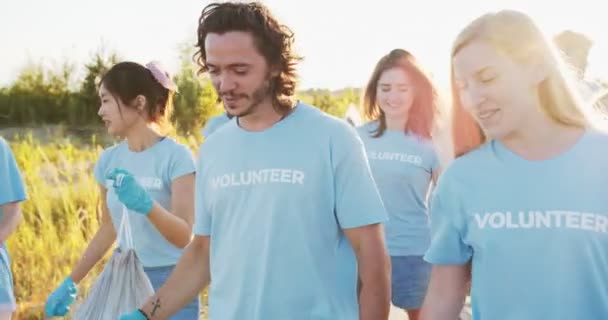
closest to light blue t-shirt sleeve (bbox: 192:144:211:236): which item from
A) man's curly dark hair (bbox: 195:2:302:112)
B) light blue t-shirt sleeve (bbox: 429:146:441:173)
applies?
man's curly dark hair (bbox: 195:2:302:112)

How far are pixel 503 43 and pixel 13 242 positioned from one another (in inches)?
257

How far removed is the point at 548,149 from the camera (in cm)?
218

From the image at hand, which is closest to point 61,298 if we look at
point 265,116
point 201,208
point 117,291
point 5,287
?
point 5,287

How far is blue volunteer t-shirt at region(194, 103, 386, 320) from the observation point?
104 inches

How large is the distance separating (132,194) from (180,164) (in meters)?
0.38

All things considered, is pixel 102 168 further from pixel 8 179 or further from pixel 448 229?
pixel 448 229

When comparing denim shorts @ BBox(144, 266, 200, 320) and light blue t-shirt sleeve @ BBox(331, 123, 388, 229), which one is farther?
denim shorts @ BBox(144, 266, 200, 320)

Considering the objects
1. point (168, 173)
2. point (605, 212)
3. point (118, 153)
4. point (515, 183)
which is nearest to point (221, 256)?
point (515, 183)

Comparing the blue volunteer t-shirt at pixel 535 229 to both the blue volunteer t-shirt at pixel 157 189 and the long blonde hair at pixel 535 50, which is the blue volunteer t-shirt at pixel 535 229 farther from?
the blue volunteer t-shirt at pixel 157 189

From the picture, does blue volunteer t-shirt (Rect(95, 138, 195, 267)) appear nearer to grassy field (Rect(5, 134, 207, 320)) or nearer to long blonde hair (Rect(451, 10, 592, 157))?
long blonde hair (Rect(451, 10, 592, 157))

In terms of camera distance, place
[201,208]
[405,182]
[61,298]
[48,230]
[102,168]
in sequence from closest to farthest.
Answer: [201,208] → [61,298] → [102,168] → [405,182] → [48,230]

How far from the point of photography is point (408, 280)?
5.09 metres

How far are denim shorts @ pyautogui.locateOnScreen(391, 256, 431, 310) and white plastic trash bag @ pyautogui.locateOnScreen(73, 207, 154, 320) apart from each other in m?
1.73

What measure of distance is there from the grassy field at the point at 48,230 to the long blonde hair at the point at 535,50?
5.15m
